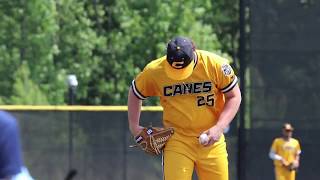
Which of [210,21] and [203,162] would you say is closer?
[203,162]

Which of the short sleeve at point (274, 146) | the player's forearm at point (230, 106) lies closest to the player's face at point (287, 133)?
the short sleeve at point (274, 146)

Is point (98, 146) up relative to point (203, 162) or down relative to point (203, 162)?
down

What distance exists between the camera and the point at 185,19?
28500mm

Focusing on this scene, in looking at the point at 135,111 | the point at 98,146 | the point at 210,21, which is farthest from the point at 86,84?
the point at 135,111

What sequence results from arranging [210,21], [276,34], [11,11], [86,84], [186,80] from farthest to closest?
[210,21], [86,84], [11,11], [276,34], [186,80]

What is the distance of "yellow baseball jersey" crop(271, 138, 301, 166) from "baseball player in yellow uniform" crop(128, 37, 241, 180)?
7.55 metres

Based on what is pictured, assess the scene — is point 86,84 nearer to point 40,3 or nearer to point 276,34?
point 40,3

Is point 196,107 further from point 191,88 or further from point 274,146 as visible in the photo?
point 274,146

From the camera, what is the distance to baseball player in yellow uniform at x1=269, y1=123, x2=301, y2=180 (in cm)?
1534

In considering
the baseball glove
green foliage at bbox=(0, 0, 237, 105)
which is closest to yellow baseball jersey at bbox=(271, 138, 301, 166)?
the baseball glove

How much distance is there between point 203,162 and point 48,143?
8.36m

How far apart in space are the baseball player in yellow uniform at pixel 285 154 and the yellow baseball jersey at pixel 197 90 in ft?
24.7

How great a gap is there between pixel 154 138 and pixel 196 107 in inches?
17.2

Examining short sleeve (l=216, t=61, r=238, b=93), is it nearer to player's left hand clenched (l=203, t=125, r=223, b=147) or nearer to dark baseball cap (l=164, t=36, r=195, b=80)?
dark baseball cap (l=164, t=36, r=195, b=80)
